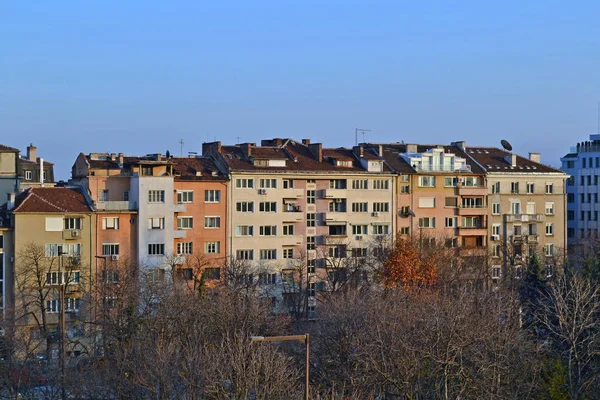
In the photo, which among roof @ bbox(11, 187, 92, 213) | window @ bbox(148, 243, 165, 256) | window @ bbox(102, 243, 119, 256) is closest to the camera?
roof @ bbox(11, 187, 92, 213)

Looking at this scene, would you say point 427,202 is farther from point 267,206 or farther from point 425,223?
point 267,206

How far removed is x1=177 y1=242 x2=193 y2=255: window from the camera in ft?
279

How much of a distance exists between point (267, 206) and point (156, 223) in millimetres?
9401

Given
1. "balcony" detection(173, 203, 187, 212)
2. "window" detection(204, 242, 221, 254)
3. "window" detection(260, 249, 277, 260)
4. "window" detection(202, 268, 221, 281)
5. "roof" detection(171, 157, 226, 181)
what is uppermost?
"roof" detection(171, 157, 226, 181)

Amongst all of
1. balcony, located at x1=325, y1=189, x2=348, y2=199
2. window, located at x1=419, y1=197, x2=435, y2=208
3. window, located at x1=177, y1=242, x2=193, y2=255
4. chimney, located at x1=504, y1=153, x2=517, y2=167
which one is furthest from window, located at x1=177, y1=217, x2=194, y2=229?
chimney, located at x1=504, y1=153, x2=517, y2=167

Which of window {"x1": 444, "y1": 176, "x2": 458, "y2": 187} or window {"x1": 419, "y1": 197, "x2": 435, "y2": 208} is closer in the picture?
window {"x1": 419, "y1": 197, "x2": 435, "y2": 208}

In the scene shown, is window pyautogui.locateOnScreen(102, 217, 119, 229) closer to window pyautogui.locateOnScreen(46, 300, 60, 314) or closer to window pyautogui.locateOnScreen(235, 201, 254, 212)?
window pyautogui.locateOnScreen(46, 300, 60, 314)

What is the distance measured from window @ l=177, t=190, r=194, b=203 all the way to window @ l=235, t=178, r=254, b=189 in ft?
11.8

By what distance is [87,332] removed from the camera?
236 feet

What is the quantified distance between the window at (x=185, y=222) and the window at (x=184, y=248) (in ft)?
3.85

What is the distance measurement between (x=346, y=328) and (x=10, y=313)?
23472mm

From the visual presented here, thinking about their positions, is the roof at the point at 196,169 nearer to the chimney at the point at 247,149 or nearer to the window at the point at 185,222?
the chimney at the point at 247,149

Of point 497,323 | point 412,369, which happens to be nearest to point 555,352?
point 497,323

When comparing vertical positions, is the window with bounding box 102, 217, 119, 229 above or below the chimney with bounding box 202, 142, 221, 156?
below
